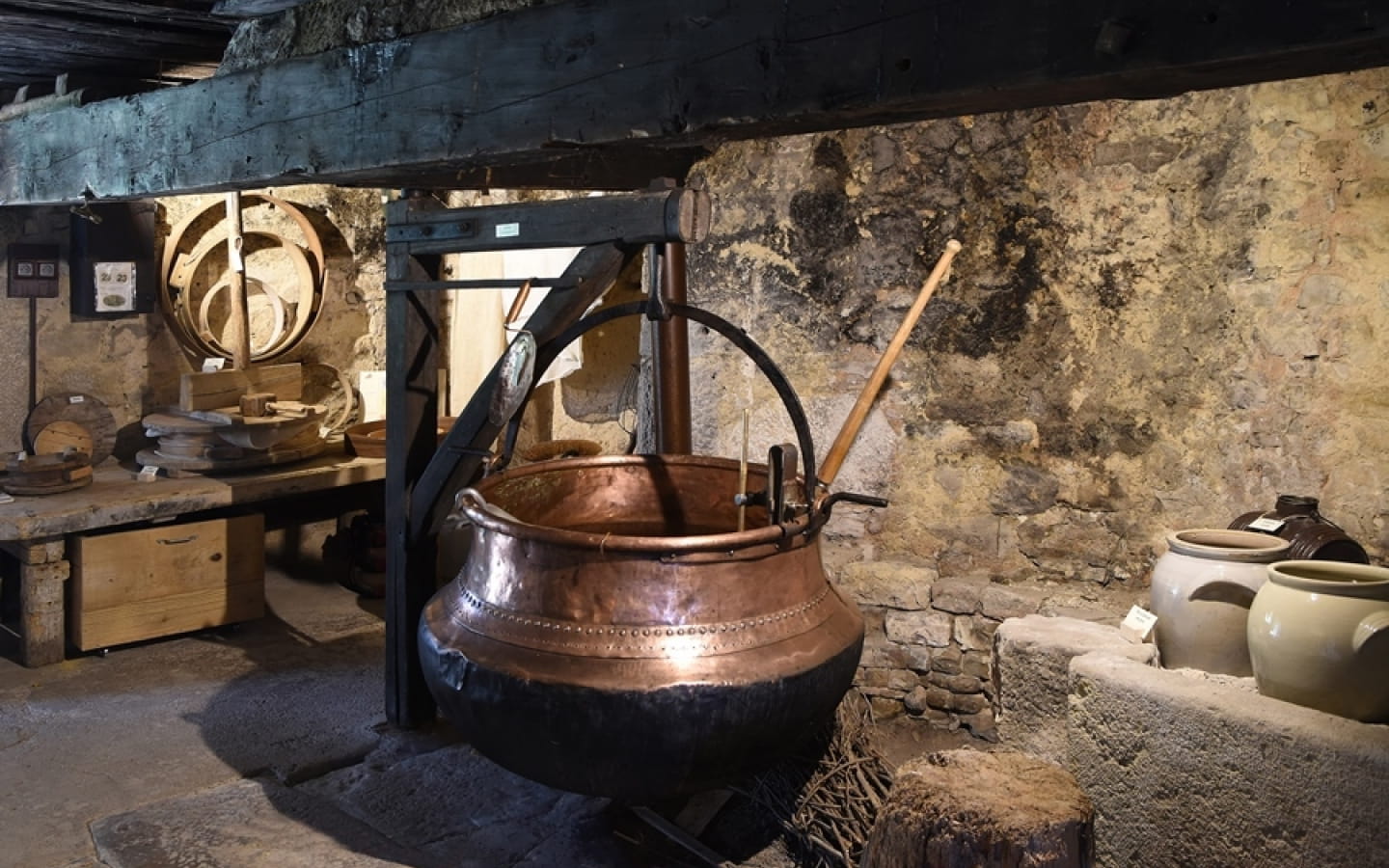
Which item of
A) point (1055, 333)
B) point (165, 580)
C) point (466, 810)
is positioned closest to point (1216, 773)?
point (1055, 333)

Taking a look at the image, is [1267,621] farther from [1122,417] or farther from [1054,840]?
[1122,417]

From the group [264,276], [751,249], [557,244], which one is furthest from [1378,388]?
[264,276]

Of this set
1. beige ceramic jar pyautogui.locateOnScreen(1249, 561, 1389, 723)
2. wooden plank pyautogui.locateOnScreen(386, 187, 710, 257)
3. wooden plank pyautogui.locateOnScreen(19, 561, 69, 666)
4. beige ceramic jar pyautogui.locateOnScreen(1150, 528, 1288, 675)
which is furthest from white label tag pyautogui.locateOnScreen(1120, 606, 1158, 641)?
wooden plank pyautogui.locateOnScreen(19, 561, 69, 666)

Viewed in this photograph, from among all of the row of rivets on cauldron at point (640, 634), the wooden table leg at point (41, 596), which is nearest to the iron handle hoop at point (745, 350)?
the row of rivets on cauldron at point (640, 634)

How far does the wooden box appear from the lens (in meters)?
4.68

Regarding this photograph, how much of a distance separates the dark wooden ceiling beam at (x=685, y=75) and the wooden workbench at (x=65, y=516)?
160 centimetres

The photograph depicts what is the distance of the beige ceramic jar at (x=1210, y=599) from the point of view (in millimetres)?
2969

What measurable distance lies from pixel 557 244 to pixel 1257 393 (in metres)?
2.36

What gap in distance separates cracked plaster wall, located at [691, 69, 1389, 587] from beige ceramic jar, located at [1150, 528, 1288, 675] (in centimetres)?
89

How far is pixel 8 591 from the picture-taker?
5.35 meters

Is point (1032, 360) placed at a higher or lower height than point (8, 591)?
higher

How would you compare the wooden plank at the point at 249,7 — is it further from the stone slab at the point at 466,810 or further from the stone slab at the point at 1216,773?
the stone slab at the point at 1216,773

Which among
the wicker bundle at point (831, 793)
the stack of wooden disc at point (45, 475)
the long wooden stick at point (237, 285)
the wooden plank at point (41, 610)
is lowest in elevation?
the wicker bundle at point (831, 793)

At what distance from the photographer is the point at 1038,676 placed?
3422mm
